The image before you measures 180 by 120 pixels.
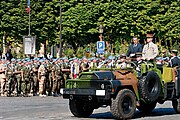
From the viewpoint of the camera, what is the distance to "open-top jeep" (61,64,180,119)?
53.3 feet

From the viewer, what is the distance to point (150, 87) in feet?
56.1

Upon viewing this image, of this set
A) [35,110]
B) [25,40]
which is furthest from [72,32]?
[35,110]

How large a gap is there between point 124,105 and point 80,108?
1.64 meters

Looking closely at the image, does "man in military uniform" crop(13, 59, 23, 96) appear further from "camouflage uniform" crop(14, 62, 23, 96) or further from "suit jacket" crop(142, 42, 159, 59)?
"suit jacket" crop(142, 42, 159, 59)

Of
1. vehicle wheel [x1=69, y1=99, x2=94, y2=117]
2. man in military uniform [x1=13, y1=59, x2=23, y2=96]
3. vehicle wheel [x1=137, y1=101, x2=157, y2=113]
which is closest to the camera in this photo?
vehicle wheel [x1=69, y1=99, x2=94, y2=117]

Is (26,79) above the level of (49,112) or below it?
above

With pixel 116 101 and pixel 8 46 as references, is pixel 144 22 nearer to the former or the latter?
pixel 8 46

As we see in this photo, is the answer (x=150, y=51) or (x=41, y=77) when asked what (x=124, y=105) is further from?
(x=41, y=77)

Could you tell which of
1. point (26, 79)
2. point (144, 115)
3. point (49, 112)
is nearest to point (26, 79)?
point (26, 79)

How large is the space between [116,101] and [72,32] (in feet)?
132

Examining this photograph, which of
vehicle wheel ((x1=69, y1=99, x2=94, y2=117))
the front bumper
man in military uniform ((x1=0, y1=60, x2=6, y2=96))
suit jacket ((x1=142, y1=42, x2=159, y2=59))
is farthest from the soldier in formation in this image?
the front bumper

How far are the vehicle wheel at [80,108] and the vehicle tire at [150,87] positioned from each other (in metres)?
1.77

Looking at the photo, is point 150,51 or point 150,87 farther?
point 150,51

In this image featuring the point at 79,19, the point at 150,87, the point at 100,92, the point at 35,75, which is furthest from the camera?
the point at 79,19
